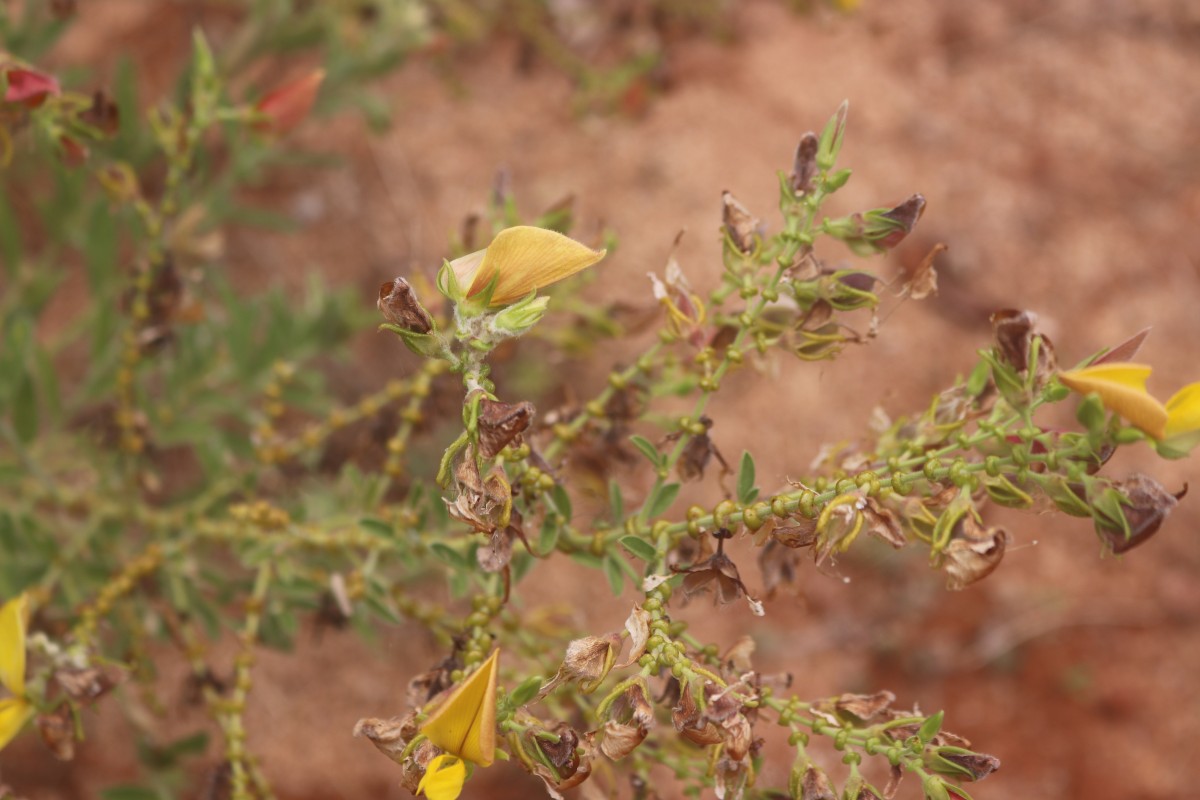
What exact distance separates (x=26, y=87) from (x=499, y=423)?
2.34ft

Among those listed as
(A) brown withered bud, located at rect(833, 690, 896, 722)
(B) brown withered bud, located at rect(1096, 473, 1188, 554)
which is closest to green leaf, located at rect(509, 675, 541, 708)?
(A) brown withered bud, located at rect(833, 690, 896, 722)

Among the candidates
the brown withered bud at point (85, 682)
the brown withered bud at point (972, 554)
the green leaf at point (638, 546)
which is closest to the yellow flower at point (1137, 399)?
the brown withered bud at point (972, 554)

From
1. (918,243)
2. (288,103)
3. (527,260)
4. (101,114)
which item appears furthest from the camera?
(918,243)

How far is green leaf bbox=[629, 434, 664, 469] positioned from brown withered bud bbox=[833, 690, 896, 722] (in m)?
0.27

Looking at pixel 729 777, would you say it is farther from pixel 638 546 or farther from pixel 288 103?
pixel 288 103

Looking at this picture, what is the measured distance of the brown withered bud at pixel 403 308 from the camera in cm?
80

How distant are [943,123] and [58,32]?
2.03 m

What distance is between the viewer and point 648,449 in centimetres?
99

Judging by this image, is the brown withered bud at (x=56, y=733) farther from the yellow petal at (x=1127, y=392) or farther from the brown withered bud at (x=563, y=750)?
the yellow petal at (x=1127, y=392)

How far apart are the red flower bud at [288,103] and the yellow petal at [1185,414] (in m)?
1.06

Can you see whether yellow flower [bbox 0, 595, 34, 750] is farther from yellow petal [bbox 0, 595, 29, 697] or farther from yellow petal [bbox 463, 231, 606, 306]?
yellow petal [bbox 463, 231, 606, 306]

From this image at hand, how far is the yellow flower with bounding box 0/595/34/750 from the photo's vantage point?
3.38ft

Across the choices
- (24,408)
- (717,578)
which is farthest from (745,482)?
(24,408)

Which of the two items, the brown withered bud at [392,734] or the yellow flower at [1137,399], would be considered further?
the brown withered bud at [392,734]
